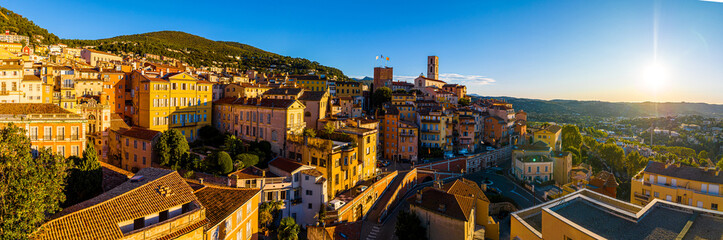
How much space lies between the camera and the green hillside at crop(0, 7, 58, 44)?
39250 millimetres

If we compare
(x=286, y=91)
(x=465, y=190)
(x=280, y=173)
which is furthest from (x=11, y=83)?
(x=465, y=190)

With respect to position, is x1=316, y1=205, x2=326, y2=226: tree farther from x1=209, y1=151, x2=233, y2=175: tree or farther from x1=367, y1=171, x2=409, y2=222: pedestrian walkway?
x1=209, y1=151, x2=233, y2=175: tree

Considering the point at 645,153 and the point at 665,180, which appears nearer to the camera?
the point at 665,180

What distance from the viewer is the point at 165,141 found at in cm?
1738

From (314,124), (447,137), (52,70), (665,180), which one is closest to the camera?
(665,180)

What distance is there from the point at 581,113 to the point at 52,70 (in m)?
103

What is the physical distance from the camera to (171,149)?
17.5 m

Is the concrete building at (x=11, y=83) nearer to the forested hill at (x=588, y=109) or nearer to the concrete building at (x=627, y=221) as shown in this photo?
the concrete building at (x=627, y=221)

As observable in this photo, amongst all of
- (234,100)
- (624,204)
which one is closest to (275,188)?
(234,100)

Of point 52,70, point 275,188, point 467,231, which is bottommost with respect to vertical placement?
point 467,231

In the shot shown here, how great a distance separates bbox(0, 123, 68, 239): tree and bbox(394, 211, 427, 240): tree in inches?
448

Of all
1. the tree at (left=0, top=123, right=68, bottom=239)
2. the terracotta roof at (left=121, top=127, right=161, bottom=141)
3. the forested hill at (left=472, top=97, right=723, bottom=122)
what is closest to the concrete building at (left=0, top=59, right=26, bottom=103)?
the terracotta roof at (left=121, top=127, right=161, bottom=141)

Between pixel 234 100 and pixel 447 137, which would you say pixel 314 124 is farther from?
pixel 447 137

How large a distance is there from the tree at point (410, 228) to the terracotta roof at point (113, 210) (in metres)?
8.90
